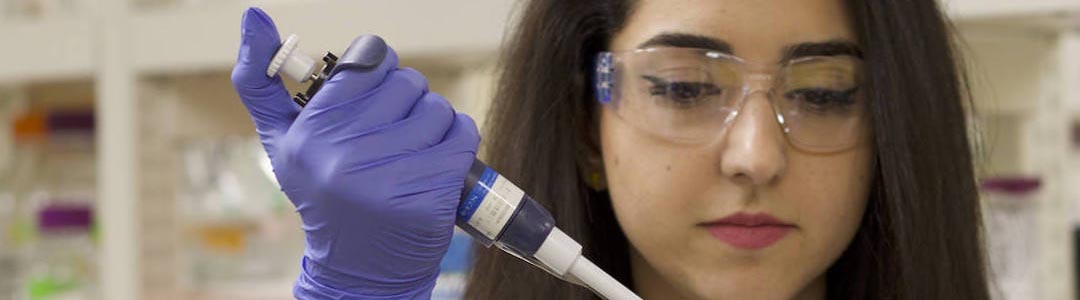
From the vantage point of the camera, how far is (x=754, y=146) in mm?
995

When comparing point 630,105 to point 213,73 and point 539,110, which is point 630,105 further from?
point 213,73

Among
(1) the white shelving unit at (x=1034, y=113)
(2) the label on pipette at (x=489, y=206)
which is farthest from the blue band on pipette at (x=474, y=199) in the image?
(1) the white shelving unit at (x=1034, y=113)

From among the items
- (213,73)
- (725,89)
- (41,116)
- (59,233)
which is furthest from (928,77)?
Result: (41,116)

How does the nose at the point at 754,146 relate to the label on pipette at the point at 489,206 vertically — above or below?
above

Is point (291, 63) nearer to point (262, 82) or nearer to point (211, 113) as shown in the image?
point (262, 82)

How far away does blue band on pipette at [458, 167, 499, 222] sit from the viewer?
2.96 ft

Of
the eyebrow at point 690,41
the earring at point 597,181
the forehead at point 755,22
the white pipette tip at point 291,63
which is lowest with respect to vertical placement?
the earring at point 597,181

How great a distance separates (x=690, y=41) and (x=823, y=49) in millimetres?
109

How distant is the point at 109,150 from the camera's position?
5.20ft

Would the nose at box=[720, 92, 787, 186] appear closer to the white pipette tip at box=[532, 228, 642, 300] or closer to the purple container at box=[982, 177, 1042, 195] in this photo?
the white pipette tip at box=[532, 228, 642, 300]

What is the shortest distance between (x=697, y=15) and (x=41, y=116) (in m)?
1.31

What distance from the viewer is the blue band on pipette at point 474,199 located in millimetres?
901

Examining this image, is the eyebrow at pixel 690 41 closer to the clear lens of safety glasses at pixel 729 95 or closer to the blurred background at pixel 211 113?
the clear lens of safety glasses at pixel 729 95

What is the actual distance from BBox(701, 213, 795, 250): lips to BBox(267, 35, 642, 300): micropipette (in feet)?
0.43
